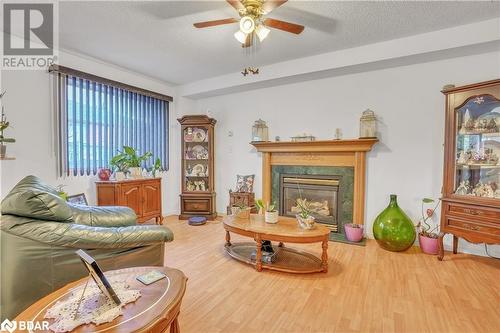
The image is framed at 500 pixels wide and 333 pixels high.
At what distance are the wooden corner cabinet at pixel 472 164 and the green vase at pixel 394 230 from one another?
1.06ft

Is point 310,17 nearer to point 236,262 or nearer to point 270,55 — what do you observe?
point 270,55

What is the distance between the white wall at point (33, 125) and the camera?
2863mm

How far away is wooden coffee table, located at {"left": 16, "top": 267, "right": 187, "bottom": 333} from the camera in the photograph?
3.18ft

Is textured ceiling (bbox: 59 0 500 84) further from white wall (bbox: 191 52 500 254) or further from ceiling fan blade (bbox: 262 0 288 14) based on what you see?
white wall (bbox: 191 52 500 254)

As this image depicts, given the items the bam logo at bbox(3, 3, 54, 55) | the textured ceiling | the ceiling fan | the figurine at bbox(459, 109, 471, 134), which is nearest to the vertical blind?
the bam logo at bbox(3, 3, 54, 55)

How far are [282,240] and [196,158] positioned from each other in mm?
2881

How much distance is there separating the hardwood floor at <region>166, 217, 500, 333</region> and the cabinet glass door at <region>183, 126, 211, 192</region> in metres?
1.91

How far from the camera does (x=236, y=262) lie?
279 cm

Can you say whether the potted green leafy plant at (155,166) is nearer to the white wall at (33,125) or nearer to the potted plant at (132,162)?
the potted plant at (132,162)

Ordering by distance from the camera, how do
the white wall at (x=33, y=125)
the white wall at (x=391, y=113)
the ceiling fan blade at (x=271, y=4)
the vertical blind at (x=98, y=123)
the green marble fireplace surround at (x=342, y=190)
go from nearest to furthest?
1. the ceiling fan blade at (x=271, y=4)
2. the white wall at (x=33, y=125)
3. the white wall at (x=391, y=113)
4. the vertical blind at (x=98, y=123)
5. the green marble fireplace surround at (x=342, y=190)

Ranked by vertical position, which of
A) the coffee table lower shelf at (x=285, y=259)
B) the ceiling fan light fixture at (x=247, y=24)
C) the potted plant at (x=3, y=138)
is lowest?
the coffee table lower shelf at (x=285, y=259)

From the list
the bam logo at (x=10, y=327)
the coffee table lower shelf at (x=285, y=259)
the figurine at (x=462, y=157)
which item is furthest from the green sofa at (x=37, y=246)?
the figurine at (x=462, y=157)

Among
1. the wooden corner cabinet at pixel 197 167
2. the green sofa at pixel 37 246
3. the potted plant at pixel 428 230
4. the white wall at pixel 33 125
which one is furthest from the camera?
the wooden corner cabinet at pixel 197 167
